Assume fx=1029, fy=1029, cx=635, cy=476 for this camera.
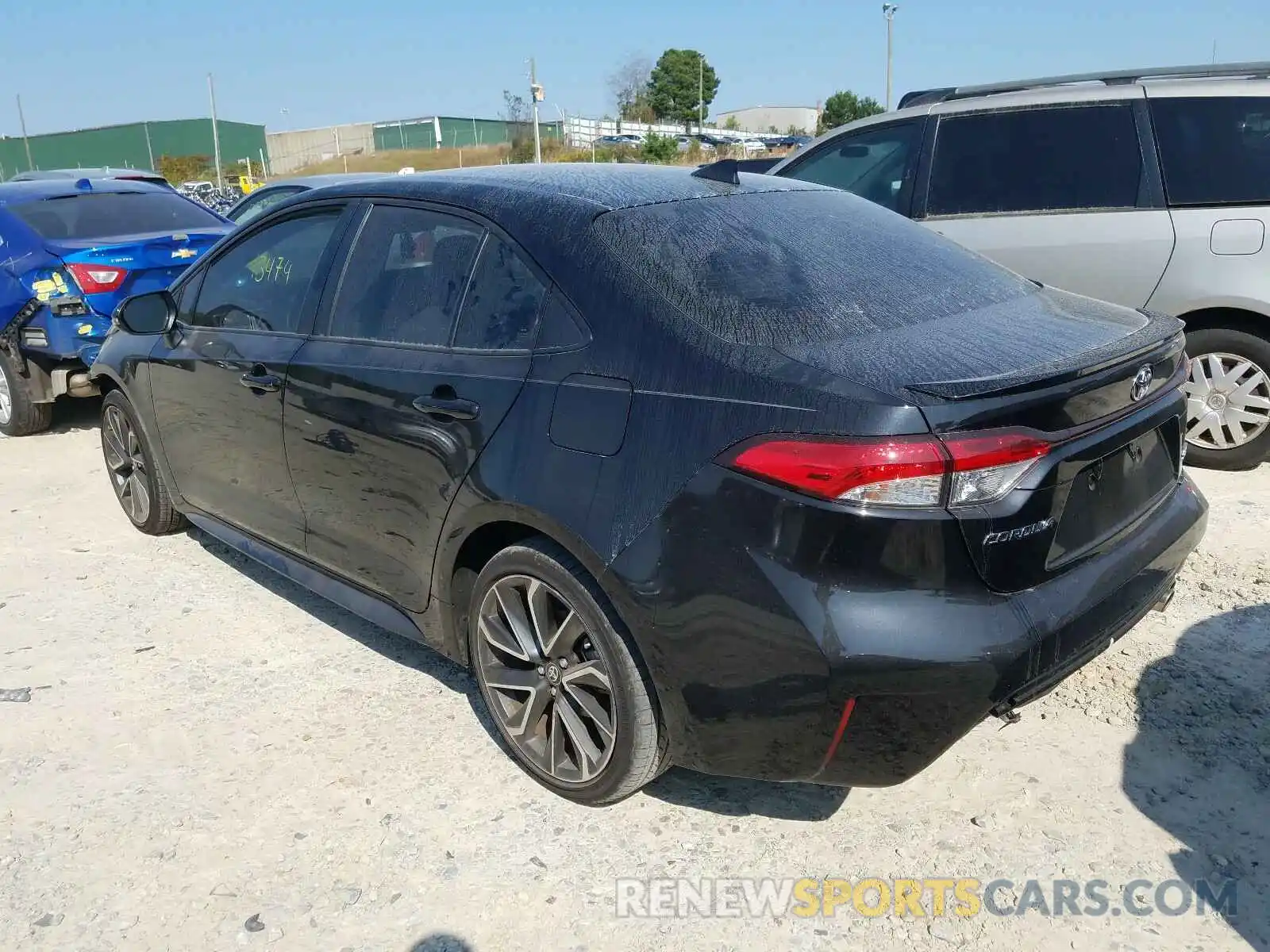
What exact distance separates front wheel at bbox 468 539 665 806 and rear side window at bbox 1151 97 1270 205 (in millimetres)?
4091

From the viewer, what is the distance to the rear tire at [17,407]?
23.0 ft

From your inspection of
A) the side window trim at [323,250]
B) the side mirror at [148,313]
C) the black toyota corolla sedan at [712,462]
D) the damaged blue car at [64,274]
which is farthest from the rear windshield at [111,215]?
the black toyota corolla sedan at [712,462]

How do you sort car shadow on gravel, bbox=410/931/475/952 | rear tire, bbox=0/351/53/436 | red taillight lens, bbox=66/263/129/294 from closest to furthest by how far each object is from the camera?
car shadow on gravel, bbox=410/931/475/952 → red taillight lens, bbox=66/263/129/294 → rear tire, bbox=0/351/53/436

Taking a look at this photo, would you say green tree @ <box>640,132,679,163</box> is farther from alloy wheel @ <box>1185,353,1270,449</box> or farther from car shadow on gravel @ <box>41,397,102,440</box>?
alloy wheel @ <box>1185,353,1270,449</box>

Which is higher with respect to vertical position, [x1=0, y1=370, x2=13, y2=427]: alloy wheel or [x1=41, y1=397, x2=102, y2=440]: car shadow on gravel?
[x1=0, y1=370, x2=13, y2=427]: alloy wheel

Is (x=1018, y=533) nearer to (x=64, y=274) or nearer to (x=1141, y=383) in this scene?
(x=1141, y=383)

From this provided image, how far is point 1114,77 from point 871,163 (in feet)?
4.37

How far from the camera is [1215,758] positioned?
2889 millimetres

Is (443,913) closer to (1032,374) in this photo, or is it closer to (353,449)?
(353,449)

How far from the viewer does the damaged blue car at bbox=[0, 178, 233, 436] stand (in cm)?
662

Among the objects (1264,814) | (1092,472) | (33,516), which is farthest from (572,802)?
(33,516)

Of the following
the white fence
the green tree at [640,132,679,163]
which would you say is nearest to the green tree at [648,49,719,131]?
the white fence

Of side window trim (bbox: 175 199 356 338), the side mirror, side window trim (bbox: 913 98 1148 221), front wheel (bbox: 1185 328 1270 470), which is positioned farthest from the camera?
side window trim (bbox: 913 98 1148 221)
